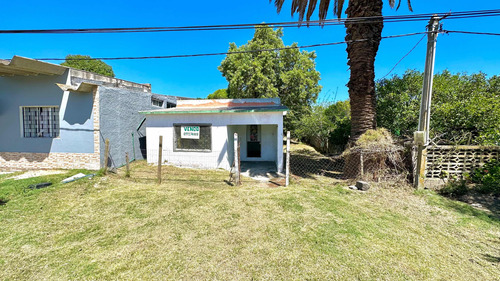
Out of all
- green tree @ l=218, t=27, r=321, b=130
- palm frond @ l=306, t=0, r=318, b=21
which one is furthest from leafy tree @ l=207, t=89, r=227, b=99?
palm frond @ l=306, t=0, r=318, b=21

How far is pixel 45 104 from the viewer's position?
8.77 meters

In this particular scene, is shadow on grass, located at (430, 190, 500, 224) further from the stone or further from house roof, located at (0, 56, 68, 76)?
house roof, located at (0, 56, 68, 76)

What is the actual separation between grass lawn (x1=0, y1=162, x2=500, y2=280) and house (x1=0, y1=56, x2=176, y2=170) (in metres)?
2.82

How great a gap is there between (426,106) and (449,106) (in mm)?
1880

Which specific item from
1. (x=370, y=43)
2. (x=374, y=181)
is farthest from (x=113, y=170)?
(x=370, y=43)

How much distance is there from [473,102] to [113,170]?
13.4 metres

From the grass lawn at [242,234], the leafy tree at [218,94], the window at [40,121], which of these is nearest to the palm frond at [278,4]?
the grass lawn at [242,234]

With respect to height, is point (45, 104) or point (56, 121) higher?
point (45, 104)

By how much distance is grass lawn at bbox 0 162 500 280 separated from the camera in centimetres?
284

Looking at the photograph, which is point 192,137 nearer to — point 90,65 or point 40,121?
point 40,121

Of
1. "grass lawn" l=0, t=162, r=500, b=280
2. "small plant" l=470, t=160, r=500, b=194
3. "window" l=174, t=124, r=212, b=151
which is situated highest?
"window" l=174, t=124, r=212, b=151

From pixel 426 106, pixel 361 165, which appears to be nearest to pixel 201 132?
pixel 361 165

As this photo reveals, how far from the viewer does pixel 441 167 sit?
21.3ft

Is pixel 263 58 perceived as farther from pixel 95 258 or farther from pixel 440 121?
pixel 95 258
